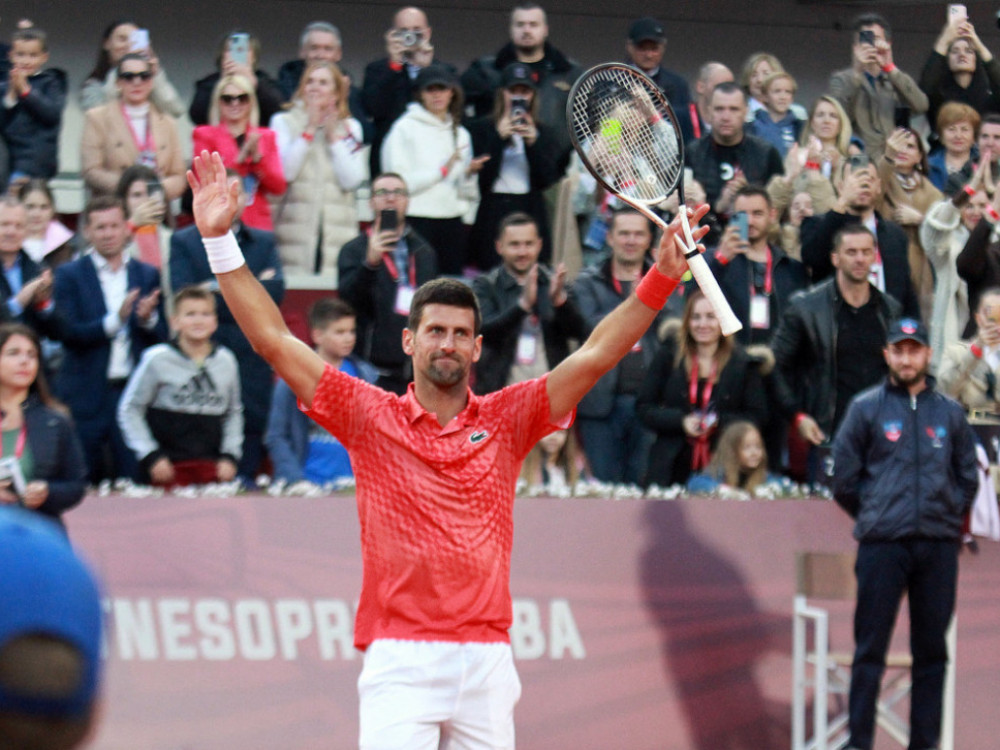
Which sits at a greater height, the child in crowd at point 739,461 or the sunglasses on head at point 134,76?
the sunglasses on head at point 134,76

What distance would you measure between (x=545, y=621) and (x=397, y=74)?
4.55 metres

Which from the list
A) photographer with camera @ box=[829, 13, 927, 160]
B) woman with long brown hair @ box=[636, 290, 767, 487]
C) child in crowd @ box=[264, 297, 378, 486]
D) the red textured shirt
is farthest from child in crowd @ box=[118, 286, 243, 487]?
photographer with camera @ box=[829, 13, 927, 160]

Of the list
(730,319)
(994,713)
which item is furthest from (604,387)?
(730,319)

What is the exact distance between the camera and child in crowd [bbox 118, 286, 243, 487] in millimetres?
8773

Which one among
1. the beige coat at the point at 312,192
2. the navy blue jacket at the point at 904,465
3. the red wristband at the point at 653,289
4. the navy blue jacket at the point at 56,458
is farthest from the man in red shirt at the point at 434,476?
the beige coat at the point at 312,192

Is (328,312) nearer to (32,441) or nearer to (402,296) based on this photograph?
(402,296)

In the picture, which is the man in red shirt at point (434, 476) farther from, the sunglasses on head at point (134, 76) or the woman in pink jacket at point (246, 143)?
the sunglasses on head at point (134, 76)

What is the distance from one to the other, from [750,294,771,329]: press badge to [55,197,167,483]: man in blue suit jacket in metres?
3.68

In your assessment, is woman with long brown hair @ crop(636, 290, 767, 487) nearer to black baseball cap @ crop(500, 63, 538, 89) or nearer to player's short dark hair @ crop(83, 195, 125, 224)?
black baseball cap @ crop(500, 63, 538, 89)

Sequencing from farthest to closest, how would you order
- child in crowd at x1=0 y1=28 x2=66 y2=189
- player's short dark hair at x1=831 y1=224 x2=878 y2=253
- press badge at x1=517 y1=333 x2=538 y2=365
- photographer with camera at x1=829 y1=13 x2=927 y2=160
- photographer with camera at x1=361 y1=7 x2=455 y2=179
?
photographer with camera at x1=829 y1=13 x2=927 y2=160 < photographer with camera at x1=361 y1=7 x2=455 y2=179 < child in crowd at x1=0 y1=28 x2=66 y2=189 < player's short dark hair at x1=831 y1=224 x2=878 y2=253 < press badge at x1=517 y1=333 x2=538 y2=365

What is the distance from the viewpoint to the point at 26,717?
1638 millimetres

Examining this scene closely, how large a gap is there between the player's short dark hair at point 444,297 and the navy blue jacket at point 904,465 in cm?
393

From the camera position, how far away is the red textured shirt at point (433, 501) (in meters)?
4.96

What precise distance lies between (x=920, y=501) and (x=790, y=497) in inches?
38.7
